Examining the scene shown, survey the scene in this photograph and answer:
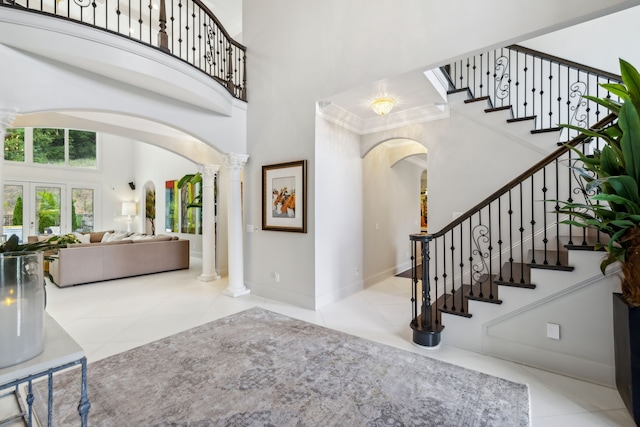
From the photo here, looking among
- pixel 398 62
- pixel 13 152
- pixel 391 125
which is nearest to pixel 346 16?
pixel 398 62

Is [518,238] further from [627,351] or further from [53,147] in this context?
[53,147]

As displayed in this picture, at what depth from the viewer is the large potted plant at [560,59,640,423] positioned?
181 cm

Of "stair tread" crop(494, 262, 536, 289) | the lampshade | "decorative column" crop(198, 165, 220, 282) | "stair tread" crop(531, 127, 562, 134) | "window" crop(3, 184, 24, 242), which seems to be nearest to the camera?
"stair tread" crop(494, 262, 536, 289)

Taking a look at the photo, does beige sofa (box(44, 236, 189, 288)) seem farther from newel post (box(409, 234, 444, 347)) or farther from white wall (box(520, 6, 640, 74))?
white wall (box(520, 6, 640, 74))

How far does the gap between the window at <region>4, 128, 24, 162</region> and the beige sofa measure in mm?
5745

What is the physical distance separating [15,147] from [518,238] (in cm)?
1294

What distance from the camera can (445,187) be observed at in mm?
4297

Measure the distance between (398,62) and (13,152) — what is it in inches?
453

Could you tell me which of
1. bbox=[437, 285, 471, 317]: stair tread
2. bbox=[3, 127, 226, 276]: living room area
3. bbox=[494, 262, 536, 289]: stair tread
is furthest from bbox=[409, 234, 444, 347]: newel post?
bbox=[3, 127, 226, 276]: living room area

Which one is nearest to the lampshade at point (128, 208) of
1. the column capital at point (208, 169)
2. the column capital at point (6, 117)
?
the column capital at point (208, 169)

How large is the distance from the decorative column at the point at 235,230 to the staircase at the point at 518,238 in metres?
2.76

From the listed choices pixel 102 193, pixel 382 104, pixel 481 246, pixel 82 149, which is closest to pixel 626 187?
pixel 481 246

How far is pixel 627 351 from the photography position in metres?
2.00

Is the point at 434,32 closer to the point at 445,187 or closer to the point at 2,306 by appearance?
the point at 445,187
